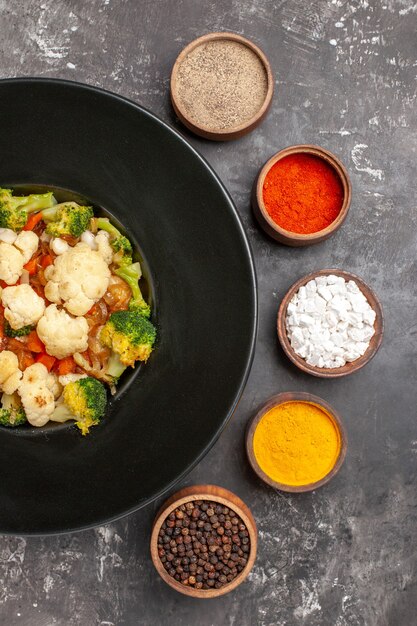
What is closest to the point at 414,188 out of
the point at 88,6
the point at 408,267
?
the point at 408,267

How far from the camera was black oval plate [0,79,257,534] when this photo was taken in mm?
2598

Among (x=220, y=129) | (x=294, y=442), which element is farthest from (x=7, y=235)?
(x=294, y=442)

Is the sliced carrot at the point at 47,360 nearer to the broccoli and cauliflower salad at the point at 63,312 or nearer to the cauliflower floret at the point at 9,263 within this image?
the broccoli and cauliflower salad at the point at 63,312

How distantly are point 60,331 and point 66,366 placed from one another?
0.21 m

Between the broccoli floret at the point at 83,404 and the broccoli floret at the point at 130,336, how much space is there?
178 mm

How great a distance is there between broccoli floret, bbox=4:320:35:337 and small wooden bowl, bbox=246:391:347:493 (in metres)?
1.16

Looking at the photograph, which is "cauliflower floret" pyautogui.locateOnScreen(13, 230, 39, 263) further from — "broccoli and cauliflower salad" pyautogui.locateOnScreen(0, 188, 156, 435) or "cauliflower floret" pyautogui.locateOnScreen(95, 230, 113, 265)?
"cauliflower floret" pyautogui.locateOnScreen(95, 230, 113, 265)

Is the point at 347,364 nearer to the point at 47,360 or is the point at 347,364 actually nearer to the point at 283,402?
the point at 283,402

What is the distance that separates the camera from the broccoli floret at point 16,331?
2.72 meters

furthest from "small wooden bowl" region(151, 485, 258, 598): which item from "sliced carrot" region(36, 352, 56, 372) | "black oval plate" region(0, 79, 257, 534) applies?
"sliced carrot" region(36, 352, 56, 372)

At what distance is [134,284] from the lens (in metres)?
2.76

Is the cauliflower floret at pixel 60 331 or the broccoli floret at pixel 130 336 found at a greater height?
the broccoli floret at pixel 130 336

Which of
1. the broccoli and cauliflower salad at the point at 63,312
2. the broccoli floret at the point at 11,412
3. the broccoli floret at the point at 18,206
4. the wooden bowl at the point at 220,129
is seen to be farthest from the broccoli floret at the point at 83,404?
the wooden bowl at the point at 220,129

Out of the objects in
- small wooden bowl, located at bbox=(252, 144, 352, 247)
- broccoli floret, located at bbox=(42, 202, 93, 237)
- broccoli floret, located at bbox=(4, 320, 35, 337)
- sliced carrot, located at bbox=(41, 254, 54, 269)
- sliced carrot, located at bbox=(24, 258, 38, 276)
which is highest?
small wooden bowl, located at bbox=(252, 144, 352, 247)
